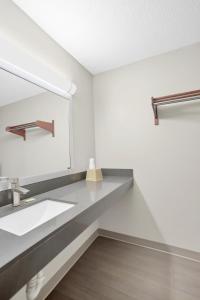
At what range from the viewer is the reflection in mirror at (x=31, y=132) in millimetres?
1119

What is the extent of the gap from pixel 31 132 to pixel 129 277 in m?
1.46

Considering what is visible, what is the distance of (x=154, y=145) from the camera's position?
1.70 metres

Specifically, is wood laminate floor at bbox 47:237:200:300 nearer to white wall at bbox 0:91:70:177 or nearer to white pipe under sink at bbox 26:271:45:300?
white pipe under sink at bbox 26:271:45:300

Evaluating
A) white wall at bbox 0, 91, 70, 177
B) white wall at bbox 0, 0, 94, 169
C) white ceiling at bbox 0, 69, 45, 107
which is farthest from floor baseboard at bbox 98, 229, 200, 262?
white ceiling at bbox 0, 69, 45, 107

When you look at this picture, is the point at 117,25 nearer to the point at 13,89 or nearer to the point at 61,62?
the point at 61,62

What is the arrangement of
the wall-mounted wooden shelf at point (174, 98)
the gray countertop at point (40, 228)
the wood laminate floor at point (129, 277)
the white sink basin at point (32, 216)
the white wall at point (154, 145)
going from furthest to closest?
the white wall at point (154, 145), the wall-mounted wooden shelf at point (174, 98), the wood laminate floor at point (129, 277), the white sink basin at point (32, 216), the gray countertop at point (40, 228)

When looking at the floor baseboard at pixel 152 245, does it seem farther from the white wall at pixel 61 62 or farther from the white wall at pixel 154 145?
the white wall at pixel 61 62

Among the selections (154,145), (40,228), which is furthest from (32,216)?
(154,145)

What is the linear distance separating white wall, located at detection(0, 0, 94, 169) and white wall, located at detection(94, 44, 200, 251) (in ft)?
0.50

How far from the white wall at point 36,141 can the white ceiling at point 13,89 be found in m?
0.04

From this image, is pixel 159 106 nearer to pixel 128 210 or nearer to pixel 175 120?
pixel 175 120

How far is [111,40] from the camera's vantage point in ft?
4.78

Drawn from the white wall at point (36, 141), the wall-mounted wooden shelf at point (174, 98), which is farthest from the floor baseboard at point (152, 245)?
the wall-mounted wooden shelf at point (174, 98)

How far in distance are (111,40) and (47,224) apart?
1.56m
